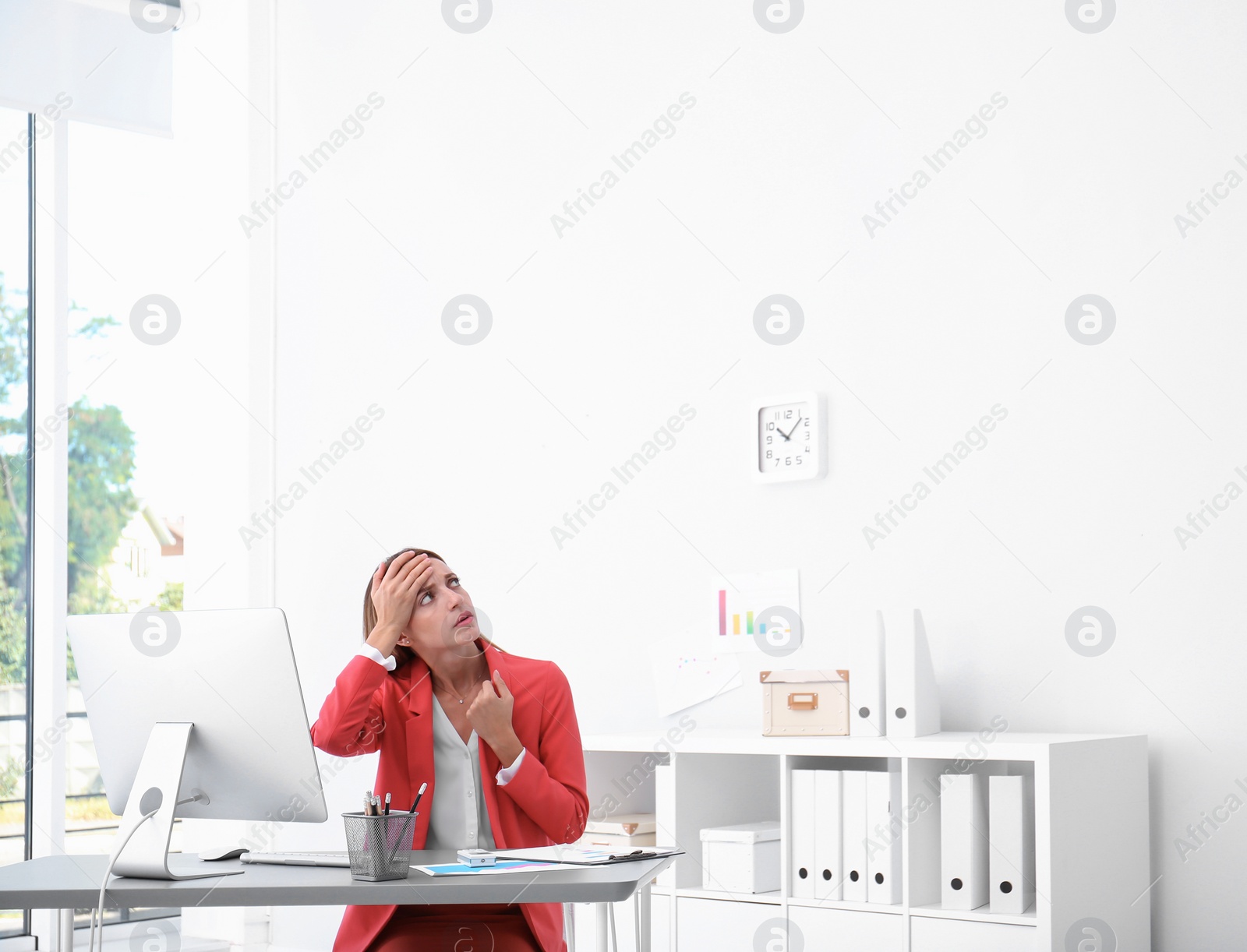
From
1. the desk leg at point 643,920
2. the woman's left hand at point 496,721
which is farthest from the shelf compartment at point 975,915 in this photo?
the woman's left hand at point 496,721

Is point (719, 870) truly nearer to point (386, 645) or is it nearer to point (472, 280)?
point (386, 645)

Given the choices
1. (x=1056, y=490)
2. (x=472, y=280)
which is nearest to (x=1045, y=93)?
(x=1056, y=490)

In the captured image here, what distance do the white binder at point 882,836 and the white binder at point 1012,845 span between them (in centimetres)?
21

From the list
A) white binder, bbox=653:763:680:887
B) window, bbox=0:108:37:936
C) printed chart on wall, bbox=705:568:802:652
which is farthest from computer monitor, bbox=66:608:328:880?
window, bbox=0:108:37:936

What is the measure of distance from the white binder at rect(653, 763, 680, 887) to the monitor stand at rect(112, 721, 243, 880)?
1.23 metres

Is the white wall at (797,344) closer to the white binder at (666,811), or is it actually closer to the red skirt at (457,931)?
the white binder at (666,811)

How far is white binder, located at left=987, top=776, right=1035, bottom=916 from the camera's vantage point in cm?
258

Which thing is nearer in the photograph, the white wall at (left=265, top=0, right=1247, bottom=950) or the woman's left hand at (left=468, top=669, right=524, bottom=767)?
the woman's left hand at (left=468, top=669, right=524, bottom=767)

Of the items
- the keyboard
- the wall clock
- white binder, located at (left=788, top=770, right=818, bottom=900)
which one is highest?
the wall clock

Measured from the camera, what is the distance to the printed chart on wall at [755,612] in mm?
3398

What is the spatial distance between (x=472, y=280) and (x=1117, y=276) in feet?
6.71

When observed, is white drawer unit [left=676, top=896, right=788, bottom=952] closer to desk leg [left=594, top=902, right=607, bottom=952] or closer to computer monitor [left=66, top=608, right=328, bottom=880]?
desk leg [left=594, top=902, right=607, bottom=952]

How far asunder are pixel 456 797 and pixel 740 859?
92cm

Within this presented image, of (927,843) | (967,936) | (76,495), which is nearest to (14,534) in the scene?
(76,495)
